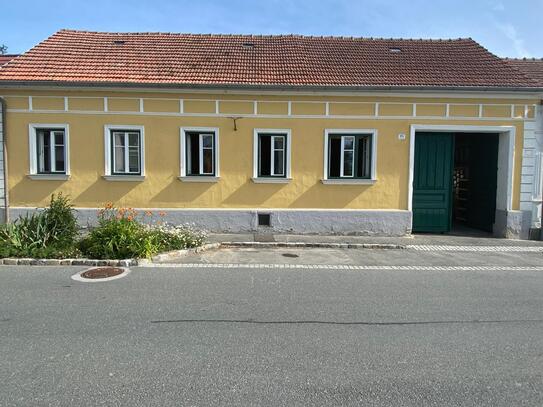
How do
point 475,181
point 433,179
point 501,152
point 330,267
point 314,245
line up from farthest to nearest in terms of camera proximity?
point 475,181, point 433,179, point 501,152, point 314,245, point 330,267

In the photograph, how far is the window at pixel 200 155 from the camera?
34.3 feet

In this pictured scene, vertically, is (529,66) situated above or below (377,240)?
above

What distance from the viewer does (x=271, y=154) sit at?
34.8 ft

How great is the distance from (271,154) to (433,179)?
496 cm

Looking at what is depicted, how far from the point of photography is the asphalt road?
2918 millimetres

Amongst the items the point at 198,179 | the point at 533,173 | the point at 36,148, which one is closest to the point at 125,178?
the point at 198,179

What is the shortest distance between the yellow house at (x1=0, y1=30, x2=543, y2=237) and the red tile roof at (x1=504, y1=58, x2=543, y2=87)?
2895 millimetres

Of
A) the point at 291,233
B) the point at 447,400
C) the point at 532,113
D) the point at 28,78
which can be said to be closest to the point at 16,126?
the point at 28,78

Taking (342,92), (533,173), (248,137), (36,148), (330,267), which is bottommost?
(330,267)

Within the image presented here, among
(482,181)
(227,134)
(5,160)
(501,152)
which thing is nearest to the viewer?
(5,160)

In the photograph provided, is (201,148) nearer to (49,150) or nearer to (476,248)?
(49,150)

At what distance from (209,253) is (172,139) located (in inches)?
149

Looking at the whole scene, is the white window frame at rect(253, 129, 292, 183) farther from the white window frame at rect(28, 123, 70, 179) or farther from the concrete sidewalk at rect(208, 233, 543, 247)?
the white window frame at rect(28, 123, 70, 179)

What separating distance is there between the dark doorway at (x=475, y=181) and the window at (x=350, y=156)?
4011mm
